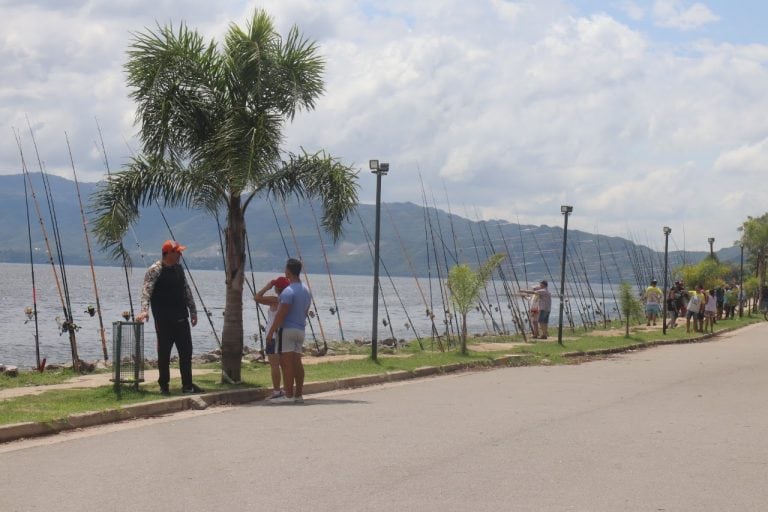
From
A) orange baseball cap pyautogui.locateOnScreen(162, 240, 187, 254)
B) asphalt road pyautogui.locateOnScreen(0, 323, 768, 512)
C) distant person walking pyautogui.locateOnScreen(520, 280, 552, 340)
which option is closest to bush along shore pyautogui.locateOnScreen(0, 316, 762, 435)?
asphalt road pyautogui.locateOnScreen(0, 323, 768, 512)

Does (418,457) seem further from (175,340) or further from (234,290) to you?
(234,290)

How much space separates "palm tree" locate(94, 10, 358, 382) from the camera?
48.5 feet

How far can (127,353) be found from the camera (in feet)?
42.4

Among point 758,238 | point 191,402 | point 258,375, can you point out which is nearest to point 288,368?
point 191,402

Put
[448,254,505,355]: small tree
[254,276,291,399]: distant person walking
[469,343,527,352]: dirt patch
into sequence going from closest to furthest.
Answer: [254,276,291,399]: distant person walking
[448,254,505,355]: small tree
[469,343,527,352]: dirt patch

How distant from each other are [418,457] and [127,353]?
5.45 m

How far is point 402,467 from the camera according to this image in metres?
8.28

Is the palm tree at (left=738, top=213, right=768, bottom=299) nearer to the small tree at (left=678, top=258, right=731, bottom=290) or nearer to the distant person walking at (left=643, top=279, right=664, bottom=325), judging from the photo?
the small tree at (left=678, top=258, right=731, bottom=290)

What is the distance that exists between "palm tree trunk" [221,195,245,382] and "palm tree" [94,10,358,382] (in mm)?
14

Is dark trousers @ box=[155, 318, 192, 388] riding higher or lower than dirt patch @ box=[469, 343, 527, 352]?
higher

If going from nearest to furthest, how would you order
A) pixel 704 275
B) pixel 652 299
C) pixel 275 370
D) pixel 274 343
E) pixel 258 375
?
pixel 274 343
pixel 275 370
pixel 258 375
pixel 652 299
pixel 704 275

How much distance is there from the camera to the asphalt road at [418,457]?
23.4ft

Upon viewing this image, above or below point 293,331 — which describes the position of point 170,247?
above

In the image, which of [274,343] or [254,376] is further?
[254,376]
